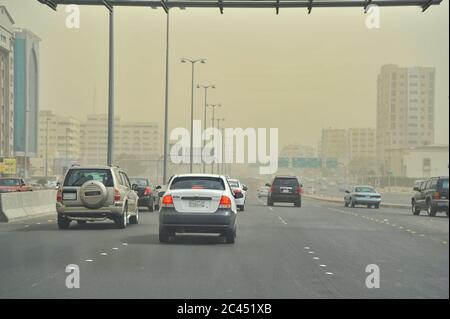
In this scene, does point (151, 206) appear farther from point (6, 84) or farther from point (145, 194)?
point (6, 84)

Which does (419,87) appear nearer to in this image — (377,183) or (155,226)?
(377,183)

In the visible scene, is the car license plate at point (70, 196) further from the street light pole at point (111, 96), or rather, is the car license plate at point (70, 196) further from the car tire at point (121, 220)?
the street light pole at point (111, 96)

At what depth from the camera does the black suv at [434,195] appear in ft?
124

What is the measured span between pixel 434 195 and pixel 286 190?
1141cm

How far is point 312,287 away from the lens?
11.5 metres

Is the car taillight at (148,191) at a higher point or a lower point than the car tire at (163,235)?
higher

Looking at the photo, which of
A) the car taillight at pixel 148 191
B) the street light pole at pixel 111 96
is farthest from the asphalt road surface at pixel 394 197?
the car taillight at pixel 148 191

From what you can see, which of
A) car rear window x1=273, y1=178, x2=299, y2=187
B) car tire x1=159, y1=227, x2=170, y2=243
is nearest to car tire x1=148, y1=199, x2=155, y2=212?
car rear window x1=273, y1=178, x2=299, y2=187

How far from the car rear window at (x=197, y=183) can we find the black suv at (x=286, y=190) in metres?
28.2

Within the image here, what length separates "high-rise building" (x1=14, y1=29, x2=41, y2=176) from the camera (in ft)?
560

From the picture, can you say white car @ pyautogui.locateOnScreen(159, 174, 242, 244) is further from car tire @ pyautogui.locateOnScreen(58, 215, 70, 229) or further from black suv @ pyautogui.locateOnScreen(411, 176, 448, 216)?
black suv @ pyautogui.locateOnScreen(411, 176, 448, 216)

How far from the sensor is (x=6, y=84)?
162375mm
